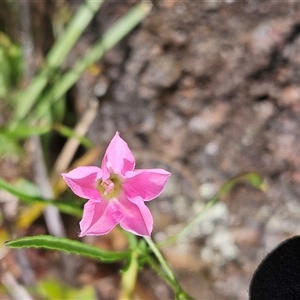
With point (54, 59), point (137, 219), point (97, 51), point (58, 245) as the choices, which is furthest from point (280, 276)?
point (54, 59)

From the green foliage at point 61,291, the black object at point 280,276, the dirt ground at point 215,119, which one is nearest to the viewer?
the black object at point 280,276

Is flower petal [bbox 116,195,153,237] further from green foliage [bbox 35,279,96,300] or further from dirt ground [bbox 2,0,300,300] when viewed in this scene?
green foliage [bbox 35,279,96,300]

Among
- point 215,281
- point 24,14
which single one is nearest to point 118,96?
point 24,14

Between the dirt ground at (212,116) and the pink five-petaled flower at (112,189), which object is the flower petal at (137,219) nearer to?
the pink five-petaled flower at (112,189)

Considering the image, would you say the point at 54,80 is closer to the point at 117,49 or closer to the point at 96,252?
the point at 117,49

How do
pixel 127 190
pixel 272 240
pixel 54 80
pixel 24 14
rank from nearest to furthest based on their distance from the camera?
pixel 127 190 < pixel 272 240 < pixel 24 14 < pixel 54 80

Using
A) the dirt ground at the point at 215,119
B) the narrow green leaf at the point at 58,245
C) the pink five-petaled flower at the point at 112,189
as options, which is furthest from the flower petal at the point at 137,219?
the dirt ground at the point at 215,119
